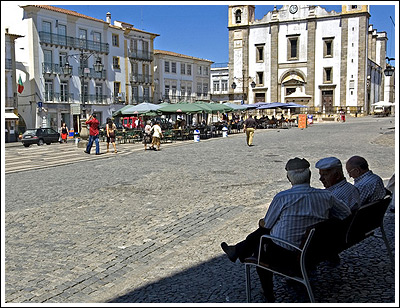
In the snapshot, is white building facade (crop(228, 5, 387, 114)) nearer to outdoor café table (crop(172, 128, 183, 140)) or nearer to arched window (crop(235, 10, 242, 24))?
arched window (crop(235, 10, 242, 24))

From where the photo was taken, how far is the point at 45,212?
805 cm

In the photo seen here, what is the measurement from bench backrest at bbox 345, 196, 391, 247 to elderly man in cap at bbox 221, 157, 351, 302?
0.21 metres

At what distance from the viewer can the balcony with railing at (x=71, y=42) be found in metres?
43.2

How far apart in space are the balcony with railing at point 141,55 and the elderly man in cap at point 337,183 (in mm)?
51117

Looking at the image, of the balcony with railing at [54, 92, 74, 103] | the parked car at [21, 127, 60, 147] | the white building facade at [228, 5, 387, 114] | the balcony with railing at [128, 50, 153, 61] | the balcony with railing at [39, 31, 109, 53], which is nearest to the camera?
the parked car at [21, 127, 60, 147]

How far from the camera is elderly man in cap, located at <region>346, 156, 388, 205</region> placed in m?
4.81

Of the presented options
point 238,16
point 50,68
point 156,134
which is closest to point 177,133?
point 156,134

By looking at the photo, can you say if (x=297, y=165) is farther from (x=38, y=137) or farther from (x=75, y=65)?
(x=75, y=65)

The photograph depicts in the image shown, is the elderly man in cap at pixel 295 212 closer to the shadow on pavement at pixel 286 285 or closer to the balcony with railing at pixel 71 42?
the shadow on pavement at pixel 286 285

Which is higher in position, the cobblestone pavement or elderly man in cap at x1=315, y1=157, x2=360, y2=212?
elderly man in cap at x1=315, y1=157, x2=360, y2=212

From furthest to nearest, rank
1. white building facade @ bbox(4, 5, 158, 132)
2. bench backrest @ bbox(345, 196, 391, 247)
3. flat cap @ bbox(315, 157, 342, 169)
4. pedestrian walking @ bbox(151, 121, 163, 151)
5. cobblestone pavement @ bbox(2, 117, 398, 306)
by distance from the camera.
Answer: white building facade @ bbox(4, 5, 158, 132) < pedestrian walking @ bbox(151, 121, 163, 151) < flat cap @ bbox(315, 157, 342, 169) < cobblestone pavement @ bbox(2, 117, 398, 306) < bench backrest @ bbox(345, 196, 391, 247)

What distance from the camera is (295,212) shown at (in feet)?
12.5

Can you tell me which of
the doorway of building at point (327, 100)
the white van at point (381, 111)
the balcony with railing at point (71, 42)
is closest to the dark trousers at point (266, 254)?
the balcony with railing at point (71, 42)

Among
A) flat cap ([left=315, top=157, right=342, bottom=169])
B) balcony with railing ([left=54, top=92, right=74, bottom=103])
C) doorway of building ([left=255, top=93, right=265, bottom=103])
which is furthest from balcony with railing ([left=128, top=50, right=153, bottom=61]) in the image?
flat cap ([left=315, top=157, right=342, bottom=169])
